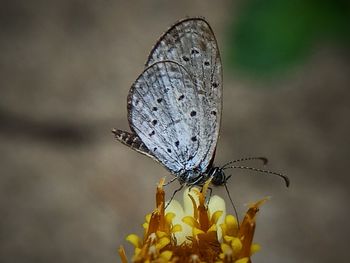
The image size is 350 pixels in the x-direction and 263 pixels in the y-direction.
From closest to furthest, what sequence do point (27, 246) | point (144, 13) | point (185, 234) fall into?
point (185, 234)
point (27, 246)
point (144, 13)

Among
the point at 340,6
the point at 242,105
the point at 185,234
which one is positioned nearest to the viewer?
the point at 185,234

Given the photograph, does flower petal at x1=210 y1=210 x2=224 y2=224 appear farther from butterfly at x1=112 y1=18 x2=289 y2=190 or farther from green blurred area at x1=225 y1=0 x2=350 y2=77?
green blurred area at x1=225 y1=0 x2=350 y2=77

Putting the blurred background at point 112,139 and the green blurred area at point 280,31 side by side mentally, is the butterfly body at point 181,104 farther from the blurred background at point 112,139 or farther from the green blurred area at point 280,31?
the blurred background at point 112,139

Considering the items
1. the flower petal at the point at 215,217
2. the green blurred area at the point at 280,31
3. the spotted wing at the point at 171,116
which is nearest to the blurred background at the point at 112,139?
the green blurred area at the point at 280,31

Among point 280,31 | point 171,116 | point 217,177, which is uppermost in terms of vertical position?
point 280,31

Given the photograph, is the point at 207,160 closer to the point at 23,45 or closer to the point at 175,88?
the point at 175,88

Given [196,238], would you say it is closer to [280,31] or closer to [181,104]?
[181,104]

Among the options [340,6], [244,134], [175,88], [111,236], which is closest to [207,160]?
[175,88]

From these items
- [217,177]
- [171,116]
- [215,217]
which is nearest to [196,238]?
[215,217]
